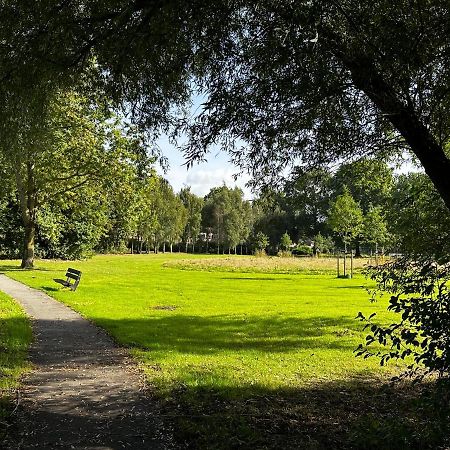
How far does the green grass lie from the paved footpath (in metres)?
0.15

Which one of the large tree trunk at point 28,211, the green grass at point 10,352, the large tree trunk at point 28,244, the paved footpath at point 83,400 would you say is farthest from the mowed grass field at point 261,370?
the large tree trunk at point 28,211

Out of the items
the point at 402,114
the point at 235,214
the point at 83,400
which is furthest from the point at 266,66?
the point at 235,214

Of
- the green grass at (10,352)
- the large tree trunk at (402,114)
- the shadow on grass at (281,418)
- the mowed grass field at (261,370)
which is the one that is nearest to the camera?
the large tree trunk at (402,114)

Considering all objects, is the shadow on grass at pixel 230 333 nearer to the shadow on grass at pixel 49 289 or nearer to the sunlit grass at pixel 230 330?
the sunlit grass at pixel 230 330

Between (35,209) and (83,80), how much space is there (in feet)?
76.8

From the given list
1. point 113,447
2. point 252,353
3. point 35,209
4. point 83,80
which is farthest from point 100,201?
point 113,447

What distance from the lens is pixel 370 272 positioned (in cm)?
689

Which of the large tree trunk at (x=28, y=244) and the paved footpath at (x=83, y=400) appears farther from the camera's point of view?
the large tree trunk at (x=28, y=244)

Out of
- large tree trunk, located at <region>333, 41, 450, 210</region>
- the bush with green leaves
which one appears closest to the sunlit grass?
the bush with green leaves

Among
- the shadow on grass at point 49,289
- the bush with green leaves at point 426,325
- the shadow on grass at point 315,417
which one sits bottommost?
the shadow on grass at point 315,417

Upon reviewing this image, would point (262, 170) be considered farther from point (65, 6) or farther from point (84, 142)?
point (84, 142)

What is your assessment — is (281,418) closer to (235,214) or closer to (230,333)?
(230,333)

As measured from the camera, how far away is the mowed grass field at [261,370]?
515 cm

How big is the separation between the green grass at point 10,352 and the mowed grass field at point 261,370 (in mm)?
1809
